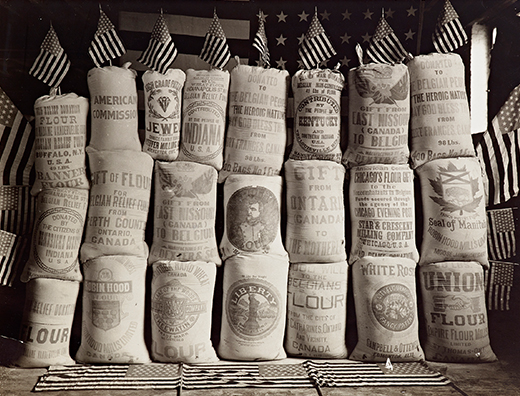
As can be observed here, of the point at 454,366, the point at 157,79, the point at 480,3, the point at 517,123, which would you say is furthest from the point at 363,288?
the point at 480,3

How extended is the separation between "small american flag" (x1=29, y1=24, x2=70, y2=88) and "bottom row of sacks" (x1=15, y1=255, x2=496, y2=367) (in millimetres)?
1377

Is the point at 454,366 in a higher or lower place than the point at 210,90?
lower

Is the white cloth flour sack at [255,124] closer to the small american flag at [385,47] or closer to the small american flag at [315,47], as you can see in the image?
the small american flag at [315,47]

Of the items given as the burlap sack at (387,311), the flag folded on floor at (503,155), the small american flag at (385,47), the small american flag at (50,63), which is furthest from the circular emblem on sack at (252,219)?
the flag folded on floor at (503,155)

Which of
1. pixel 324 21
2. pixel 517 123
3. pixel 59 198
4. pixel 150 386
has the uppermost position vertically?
pixel 324 21

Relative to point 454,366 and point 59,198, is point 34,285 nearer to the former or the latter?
point 59,198

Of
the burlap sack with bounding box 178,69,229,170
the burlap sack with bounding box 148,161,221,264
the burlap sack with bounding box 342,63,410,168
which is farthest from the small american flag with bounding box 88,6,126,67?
the burlap sack with bounding box 342,63,410,168

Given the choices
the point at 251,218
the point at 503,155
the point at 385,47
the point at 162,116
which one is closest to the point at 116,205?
the point at 162,116

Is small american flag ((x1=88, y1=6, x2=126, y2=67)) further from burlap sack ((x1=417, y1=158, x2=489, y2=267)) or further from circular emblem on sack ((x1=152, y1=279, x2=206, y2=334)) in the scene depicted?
burlap sack ((x1=417, y1=158, x2=489, y2=267))

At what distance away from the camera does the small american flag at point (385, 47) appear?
3.35m

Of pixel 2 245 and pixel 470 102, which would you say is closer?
pixel 2 245

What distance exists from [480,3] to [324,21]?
1226 millimetres

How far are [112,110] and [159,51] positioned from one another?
56 cm

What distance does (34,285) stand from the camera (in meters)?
3.01
